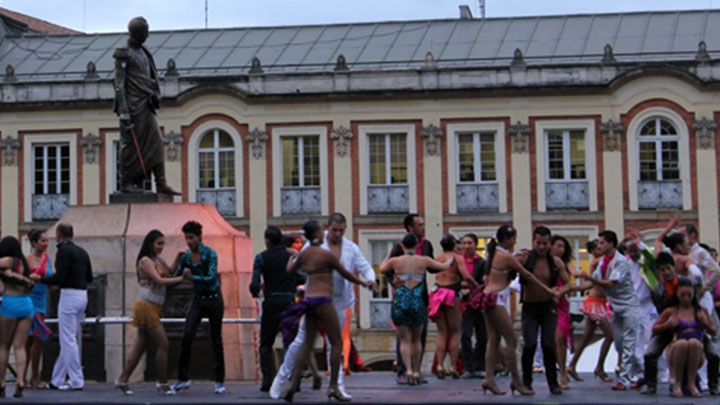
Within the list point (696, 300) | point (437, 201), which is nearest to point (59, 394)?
point (696, 300)

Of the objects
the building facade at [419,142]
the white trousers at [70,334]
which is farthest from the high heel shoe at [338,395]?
the building facade at [419,142]

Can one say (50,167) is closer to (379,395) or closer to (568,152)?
(568,152)

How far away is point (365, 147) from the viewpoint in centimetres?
3800

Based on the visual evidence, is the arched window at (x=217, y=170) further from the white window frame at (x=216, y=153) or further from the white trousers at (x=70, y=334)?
the white trousers at (x=70, y=334)

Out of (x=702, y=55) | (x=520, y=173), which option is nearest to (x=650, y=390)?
(x=520, y=173)

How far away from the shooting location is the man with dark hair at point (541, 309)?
46.1ft

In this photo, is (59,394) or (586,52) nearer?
A: (59,394)

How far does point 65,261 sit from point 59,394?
1.44m

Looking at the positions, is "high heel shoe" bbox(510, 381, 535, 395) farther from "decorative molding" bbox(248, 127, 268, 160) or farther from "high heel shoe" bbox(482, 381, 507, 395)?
"decorative molding" bbox(248, 127, 268, 160)

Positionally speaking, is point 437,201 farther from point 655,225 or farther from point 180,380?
point 180,380

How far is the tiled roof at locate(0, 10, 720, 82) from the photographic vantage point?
3972 cm

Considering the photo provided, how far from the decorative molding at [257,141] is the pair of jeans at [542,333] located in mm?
24485

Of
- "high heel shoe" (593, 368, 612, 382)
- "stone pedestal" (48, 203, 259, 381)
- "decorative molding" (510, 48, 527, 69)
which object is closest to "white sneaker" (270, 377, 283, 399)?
"stone pedestal" (48, 203, 259, 381)

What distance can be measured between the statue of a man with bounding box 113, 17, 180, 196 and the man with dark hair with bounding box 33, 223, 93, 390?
2.50 meters
